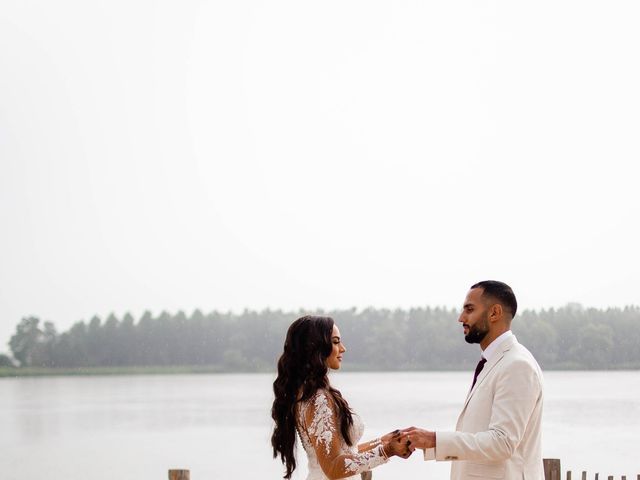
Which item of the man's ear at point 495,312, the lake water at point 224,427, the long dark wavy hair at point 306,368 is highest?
the man's ear at point 495,312

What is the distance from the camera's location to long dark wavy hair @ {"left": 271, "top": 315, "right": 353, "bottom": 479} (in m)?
3.96

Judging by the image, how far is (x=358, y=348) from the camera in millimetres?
70812

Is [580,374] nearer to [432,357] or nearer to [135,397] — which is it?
[432,357]

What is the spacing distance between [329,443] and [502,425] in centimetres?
70

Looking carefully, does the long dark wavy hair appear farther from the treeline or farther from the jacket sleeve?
the treeline

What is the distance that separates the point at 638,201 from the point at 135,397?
5718cm

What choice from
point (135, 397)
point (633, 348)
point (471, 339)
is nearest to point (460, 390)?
point (633, 348)

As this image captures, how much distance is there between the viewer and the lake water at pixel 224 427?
3178cm

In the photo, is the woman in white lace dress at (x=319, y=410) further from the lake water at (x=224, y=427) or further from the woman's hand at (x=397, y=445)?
the lake water at (x=224, y=427)

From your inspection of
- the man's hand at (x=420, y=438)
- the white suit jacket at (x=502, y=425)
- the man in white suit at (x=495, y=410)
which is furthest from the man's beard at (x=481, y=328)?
the man's hand at (x=420, y=438)

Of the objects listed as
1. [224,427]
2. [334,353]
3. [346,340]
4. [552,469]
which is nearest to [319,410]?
[334,353]

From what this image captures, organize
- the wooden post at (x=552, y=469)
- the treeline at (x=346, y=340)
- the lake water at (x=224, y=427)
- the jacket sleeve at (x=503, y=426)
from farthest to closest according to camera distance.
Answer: the treeline at (x=346, y=340)
the lake water at (x=224, y=427)
the wooden post at (x=552, y=469)
the jacket sleeve at (x=503, y=426)

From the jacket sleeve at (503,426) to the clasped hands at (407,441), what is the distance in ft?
0.20

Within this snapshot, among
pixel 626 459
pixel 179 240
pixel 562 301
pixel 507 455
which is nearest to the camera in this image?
pixel 507 455
